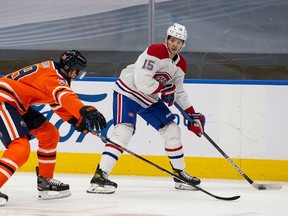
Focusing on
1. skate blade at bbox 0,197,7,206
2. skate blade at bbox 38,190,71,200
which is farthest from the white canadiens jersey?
skate blade at bbox 0,197,7,206

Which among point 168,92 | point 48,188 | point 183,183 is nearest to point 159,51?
point 168,92

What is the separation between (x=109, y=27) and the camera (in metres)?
7.45

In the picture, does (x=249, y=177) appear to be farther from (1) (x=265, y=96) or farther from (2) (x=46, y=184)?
(2) (x=46, y=184)

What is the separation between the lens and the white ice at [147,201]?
478 centimetres

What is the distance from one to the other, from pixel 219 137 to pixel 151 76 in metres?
1.13

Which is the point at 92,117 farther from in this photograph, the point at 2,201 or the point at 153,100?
the point at 153,100

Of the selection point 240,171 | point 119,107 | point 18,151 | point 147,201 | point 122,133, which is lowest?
point 147,201

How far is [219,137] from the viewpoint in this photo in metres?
6.62

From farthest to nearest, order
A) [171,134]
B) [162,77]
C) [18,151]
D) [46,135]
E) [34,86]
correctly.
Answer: [171,134] < [162,77] < [46,135] < [34,86] < [18,151]

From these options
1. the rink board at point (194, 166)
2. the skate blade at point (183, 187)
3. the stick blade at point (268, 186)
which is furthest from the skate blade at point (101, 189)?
the rink board at point (194, 166)

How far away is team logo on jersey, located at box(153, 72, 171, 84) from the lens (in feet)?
19.1

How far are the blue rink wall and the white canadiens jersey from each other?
2.07 ft

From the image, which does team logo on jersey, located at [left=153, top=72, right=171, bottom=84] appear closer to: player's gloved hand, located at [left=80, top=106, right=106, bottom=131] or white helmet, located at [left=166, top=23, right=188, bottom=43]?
white helmet, located at [left=166, top=23, right=188, bottom=43]

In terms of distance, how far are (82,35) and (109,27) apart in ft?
0.75
